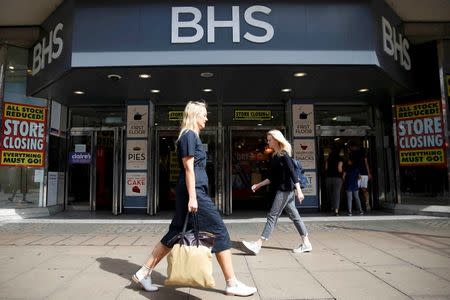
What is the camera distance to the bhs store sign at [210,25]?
7.59m

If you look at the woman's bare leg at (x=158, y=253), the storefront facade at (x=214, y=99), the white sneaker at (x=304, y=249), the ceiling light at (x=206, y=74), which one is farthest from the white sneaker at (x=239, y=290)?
the ceiling light at (x=206, y=74)

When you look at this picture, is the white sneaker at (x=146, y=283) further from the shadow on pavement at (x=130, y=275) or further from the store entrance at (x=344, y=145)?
the store entrance at (x=344, y=145)

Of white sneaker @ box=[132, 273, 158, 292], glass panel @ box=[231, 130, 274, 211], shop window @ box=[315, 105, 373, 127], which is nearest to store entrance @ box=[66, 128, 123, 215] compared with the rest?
glass panel @ box=[231, 130, 274, 211]

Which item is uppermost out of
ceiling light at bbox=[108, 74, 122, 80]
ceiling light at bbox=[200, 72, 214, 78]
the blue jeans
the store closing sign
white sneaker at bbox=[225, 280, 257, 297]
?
ceiling light at bbox=[200, 72, 214, 78]

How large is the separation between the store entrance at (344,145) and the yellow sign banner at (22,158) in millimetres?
7766

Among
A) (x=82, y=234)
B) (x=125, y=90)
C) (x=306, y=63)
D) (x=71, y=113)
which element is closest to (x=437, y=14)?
(x=306, y=63)

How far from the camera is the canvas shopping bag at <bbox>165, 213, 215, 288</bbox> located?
317 centimetres

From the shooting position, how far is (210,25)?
7.61 metres

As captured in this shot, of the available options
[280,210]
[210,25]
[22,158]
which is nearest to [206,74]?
[210,25]

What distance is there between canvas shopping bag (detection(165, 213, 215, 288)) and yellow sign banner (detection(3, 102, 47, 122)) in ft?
26.9

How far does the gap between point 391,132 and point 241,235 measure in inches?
250

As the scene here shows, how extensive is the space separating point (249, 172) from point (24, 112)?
654 cm

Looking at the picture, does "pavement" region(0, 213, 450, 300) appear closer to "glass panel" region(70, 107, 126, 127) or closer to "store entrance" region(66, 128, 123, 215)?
"store entrance" region(66, 128, 123, 215)

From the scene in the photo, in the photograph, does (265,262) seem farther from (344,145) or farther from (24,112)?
(24,112)
